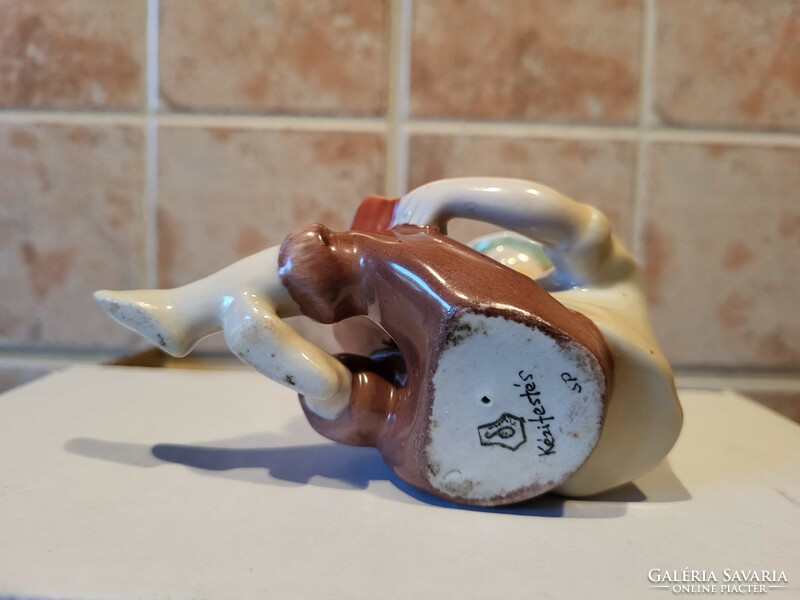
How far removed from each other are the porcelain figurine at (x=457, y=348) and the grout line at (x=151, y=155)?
0.98 feet

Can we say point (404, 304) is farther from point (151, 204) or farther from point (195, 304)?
point (151, 204)

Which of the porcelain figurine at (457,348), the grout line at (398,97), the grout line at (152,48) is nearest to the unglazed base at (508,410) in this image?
the porcelain figurine at (457,348)

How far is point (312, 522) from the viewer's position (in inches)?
9.7

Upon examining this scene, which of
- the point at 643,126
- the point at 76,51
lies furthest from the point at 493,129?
the point at 76,51

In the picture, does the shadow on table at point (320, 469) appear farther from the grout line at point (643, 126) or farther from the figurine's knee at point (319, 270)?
the grout line at point (643, 126)

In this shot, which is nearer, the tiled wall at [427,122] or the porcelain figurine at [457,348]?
the porcelain figurine at [457,348]

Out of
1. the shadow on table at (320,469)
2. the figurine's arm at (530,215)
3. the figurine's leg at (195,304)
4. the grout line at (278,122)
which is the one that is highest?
the grout line at (278,122)

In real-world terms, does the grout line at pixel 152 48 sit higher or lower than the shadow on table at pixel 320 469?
higher

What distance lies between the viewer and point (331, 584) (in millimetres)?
202

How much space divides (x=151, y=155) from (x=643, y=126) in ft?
1.38

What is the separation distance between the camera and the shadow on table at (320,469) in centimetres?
28

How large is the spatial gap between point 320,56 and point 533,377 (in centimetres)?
39

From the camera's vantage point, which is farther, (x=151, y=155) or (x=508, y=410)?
(x=151, y=155)

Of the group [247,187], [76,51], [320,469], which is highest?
[76,51]
